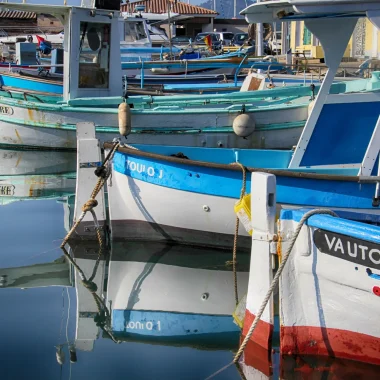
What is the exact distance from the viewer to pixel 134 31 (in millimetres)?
25688

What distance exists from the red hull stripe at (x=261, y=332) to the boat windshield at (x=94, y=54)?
8813mm

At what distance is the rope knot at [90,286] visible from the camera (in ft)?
25.2

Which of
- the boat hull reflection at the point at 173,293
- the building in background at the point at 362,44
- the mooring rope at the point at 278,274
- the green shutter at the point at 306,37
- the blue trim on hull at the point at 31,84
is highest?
the green shutter at the point at 306,37

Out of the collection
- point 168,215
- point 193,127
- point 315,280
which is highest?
point 193,127

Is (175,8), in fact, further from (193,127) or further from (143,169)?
(143,169)

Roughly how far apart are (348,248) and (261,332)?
3.31 ft

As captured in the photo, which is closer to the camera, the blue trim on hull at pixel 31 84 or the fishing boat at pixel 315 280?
the fishing boat at pixel 315 280

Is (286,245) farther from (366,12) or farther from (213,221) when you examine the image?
(213,221)

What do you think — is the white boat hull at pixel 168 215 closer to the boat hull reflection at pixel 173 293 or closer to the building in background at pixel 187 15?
the boat hull reflection at pixel 173 293

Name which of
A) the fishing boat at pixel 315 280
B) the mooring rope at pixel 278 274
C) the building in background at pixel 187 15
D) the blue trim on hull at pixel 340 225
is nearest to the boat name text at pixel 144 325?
the fishing boat at pixel 315 280

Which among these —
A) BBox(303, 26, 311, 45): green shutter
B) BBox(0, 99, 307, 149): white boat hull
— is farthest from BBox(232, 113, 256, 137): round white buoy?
BBox(303, 26, 311, 45): green shutter

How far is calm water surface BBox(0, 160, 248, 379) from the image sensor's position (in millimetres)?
5801

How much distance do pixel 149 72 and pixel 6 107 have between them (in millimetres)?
7839

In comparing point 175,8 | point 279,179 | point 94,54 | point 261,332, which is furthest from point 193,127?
point 175,8
